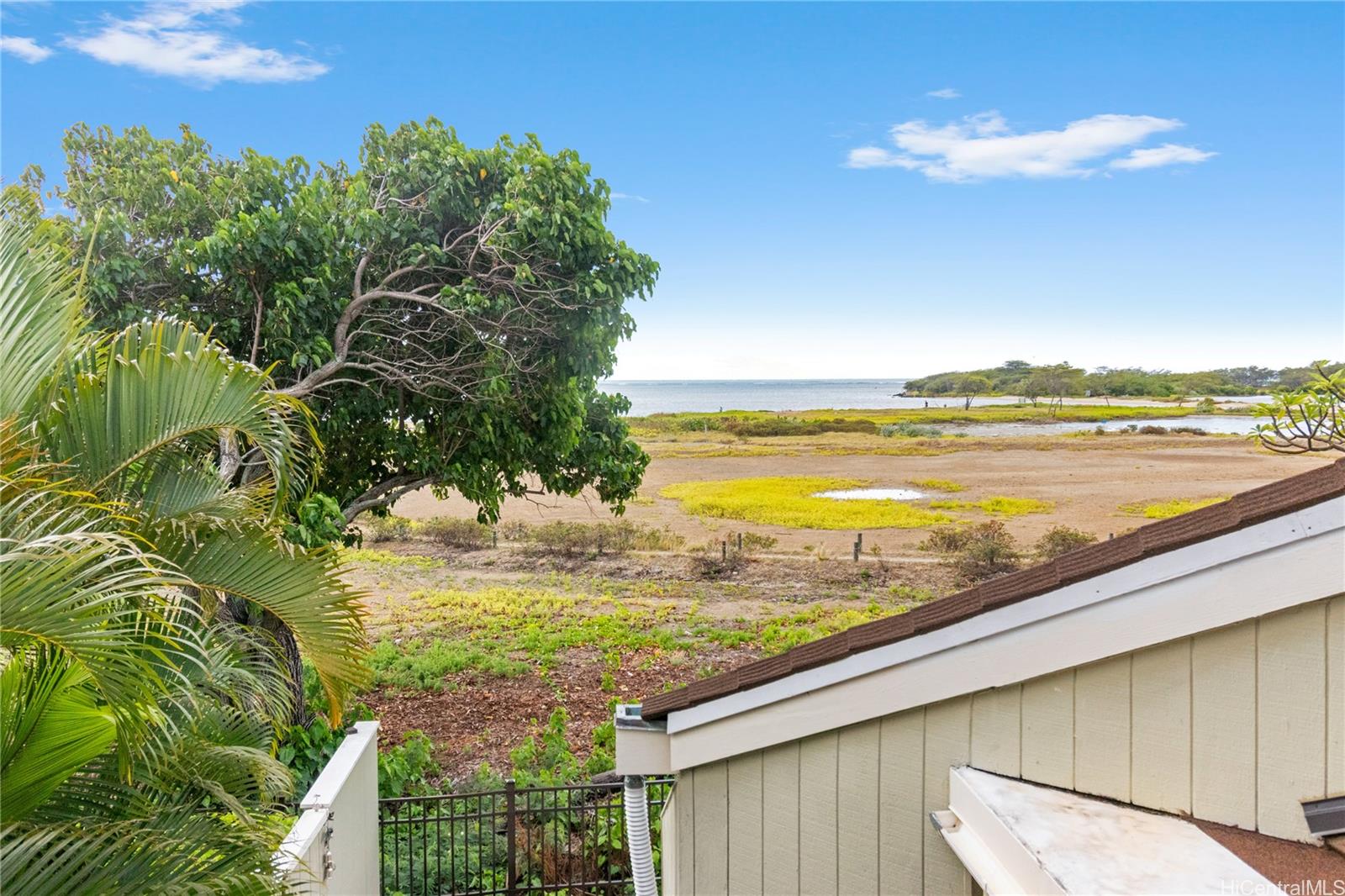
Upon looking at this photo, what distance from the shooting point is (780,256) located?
14312mm

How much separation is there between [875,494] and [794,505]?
1333 mm

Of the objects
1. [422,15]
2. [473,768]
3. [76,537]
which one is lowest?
[473,768]

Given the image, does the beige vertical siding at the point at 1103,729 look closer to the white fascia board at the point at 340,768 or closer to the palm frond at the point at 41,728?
the palm frond at the point at 41,728

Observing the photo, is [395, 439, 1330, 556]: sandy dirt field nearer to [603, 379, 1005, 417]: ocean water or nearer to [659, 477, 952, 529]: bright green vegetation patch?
[659, 477, 952, 529]: bright green vegetation patch

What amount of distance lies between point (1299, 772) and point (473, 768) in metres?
6.94

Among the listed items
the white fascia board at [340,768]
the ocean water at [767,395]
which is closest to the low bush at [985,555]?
the ocean water at [767,395]

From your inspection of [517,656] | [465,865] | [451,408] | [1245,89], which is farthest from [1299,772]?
[1245,89]

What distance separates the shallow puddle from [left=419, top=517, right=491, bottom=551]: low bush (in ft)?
18.8

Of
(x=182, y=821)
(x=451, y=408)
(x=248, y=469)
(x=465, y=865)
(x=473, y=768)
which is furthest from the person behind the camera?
(x=473, y=768)

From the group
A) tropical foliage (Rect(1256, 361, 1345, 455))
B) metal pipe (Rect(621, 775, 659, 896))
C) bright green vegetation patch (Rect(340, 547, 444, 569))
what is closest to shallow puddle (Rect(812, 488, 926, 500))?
bright green vegetation patch (Rect(340, 547, 444, 569))

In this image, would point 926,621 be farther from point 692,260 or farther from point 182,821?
point 692,260

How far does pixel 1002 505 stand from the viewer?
36.2ft

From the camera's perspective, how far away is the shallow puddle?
11.6 metres
